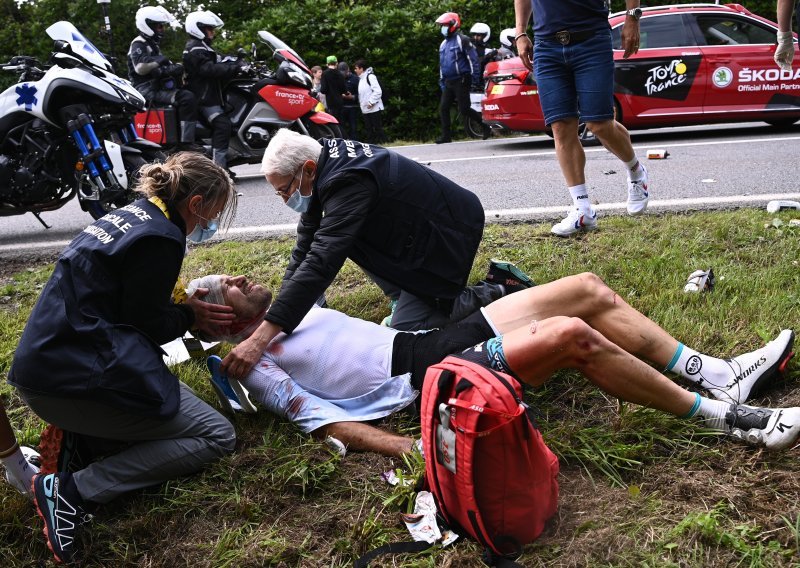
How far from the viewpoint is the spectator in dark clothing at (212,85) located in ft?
29.4

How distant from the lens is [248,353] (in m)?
2.93

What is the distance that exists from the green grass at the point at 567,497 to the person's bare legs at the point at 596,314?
25cm

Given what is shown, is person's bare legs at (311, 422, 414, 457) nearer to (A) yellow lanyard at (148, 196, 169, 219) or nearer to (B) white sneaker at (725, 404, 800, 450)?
(A) yellow lanyard at (148, 196, 169, 219)

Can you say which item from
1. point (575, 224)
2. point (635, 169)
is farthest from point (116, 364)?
point (635, 169)

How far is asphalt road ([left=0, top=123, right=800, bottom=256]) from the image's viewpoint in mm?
5875

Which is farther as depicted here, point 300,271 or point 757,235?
point 757,235

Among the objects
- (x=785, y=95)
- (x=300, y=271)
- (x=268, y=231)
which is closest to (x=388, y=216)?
(x=300, y=271)

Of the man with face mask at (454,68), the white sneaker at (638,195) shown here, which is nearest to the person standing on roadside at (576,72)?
the white sneaker at (638,195)

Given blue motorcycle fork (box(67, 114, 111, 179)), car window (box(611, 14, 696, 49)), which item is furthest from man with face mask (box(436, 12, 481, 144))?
blue motorcycle fork (box(67, 114, 111, 179))

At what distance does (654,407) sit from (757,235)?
2.29 metres

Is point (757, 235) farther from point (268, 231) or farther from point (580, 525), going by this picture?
point (268, 231)

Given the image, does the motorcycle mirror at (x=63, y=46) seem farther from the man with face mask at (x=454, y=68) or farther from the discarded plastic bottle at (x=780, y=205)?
the man with face mask at (x=454, y=68)

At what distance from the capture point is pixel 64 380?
8.24ft

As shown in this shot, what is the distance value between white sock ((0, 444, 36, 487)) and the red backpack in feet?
4.80
